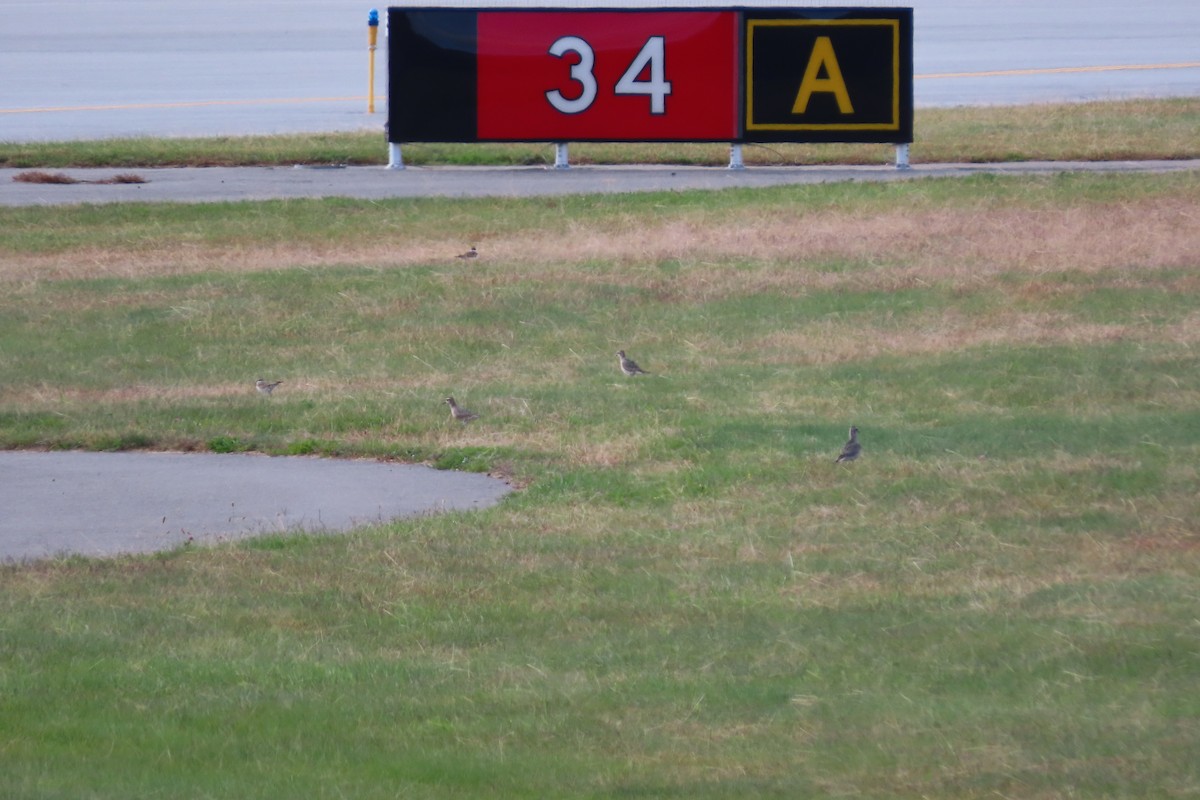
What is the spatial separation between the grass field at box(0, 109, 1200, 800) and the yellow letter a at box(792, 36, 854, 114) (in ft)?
14.5

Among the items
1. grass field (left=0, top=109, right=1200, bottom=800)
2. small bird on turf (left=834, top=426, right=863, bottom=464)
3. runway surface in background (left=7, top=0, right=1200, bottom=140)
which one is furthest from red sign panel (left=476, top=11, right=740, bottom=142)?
small bird on turf (left=834, top=426, right=863, bottom=464)

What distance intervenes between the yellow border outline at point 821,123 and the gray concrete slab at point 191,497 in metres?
12.8

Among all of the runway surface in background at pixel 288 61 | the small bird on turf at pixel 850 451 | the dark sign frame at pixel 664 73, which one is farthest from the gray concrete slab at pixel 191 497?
the runway surface in background at pixel 288 61

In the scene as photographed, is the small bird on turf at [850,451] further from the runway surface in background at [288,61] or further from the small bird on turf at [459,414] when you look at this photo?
the runway surface in background at [288,61]

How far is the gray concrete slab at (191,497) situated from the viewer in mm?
9703

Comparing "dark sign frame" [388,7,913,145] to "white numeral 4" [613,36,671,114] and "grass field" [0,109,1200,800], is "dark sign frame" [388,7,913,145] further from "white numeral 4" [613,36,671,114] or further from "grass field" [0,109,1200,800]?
"grass field" [0,109,1200,800]

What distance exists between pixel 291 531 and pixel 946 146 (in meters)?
17.9

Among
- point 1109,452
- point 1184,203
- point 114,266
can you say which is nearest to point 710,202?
point 1184,203

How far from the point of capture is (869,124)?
76.0ft

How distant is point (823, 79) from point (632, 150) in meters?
3.86

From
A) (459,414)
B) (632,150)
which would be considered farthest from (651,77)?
(459,414)

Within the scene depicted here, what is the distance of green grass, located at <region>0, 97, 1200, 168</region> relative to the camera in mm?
25062

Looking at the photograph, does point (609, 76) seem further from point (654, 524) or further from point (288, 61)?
point (288, 61)

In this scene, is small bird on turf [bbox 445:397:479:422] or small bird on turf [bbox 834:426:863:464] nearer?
small bird on turf [bbox 834:426:863:464]
